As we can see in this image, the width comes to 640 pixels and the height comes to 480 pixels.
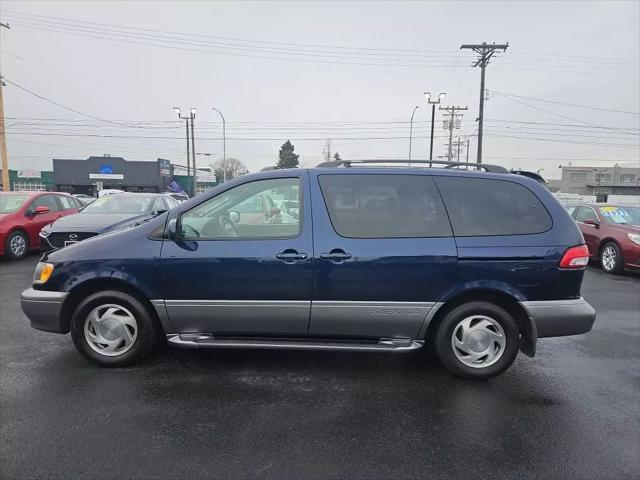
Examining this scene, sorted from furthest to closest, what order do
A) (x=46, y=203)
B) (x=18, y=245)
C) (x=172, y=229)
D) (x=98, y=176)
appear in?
(x=98, y=176) → (x=46, y=203) → (x=18, y=245) → (x=172, y=229)

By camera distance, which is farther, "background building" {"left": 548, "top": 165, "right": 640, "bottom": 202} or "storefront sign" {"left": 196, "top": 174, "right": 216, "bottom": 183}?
"background building" {"left": 548, "top": 165, "right": 640, "bottom": 202}

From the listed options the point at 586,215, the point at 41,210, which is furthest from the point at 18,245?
the point at 586,215

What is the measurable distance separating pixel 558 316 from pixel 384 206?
1.71 m

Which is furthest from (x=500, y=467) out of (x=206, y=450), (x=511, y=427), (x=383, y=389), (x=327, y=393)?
(x=206, y=450)

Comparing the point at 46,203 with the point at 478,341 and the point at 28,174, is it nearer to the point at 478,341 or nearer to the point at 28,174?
the point at 478,341

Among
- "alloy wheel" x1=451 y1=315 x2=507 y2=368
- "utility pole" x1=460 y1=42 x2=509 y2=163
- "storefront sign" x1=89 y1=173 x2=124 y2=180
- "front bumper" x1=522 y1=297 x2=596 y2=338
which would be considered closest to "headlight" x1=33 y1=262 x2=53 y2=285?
"alloy wheel" x1=451 y1=315 x2=507 y2=368

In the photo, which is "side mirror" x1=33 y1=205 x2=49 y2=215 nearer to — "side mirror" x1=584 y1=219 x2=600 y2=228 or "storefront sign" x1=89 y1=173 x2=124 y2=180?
"side mirror" x1=584 y1=219 x2=600 y2=228

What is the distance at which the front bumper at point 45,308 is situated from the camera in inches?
145

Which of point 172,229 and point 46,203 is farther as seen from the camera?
point 46,203

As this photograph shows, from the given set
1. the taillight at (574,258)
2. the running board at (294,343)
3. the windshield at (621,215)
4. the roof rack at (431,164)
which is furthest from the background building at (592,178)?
the running board at (294,343)

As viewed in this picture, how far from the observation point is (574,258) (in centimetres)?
351

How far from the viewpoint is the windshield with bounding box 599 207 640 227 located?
9.13m

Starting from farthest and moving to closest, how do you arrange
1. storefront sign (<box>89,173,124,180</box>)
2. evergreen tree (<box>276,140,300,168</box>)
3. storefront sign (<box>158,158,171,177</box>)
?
1. evergreen tree (<box>276,140,300,168</box>)
2. storefront sign (<box>158,158,171,177</box>)
3. storefront sign (<box>89,173,124,180</box>)

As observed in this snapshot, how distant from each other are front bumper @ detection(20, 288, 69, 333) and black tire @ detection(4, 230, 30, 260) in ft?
21.3
